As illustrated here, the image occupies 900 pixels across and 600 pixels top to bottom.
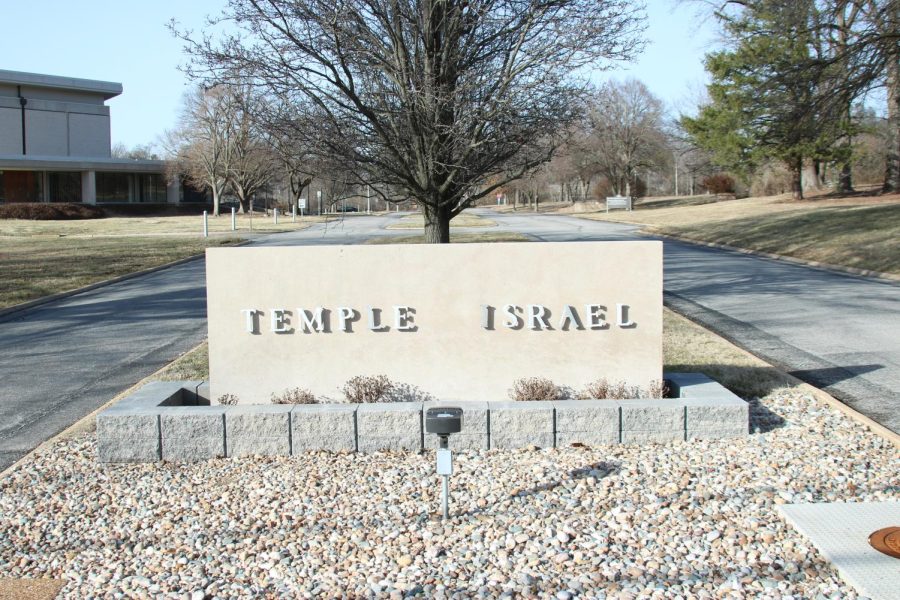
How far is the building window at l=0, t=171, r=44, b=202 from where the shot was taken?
195 feet

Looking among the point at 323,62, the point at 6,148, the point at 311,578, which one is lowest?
the point at 311,578

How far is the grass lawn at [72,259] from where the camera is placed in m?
17.5

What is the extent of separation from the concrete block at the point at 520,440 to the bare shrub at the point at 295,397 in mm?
1503

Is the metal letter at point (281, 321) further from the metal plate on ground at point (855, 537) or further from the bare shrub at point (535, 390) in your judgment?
the metal plate on ground at point (855, 537)

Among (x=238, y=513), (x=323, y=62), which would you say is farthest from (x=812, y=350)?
(x=238, y=513)

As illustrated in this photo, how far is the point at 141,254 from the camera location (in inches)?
1008

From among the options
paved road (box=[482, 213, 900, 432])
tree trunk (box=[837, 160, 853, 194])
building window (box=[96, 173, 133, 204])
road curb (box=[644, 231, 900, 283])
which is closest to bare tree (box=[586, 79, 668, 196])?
tree trunk (box=[837, 160, 853, 194])

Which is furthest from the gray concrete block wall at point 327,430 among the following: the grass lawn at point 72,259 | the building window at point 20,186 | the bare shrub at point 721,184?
the bare shrub at point 721,184

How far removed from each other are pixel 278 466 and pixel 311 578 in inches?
66.9

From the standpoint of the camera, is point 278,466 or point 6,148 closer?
point 278,466

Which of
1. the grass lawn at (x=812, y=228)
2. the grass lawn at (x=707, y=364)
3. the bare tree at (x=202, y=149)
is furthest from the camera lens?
the bare tree at (x=202, y=149)

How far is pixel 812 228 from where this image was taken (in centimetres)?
2683

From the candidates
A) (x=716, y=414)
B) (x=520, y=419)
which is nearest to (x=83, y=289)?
(x=520, y=419)

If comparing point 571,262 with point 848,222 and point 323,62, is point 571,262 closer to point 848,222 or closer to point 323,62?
point 323,62
